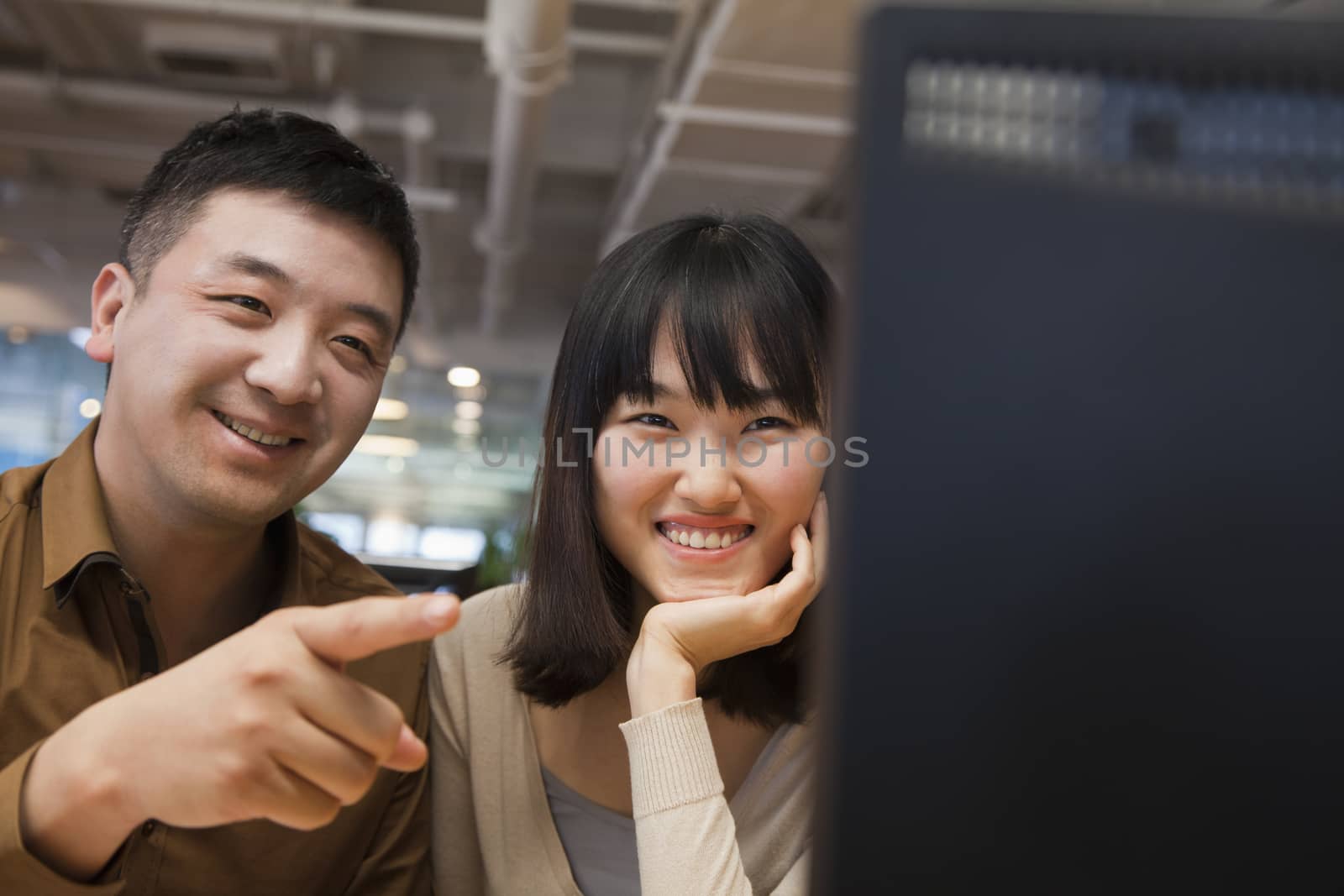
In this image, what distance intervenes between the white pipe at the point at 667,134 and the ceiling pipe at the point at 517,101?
46 centimetres

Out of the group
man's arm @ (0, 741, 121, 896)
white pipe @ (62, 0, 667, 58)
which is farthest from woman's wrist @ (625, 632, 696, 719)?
white pipe @ (62, 0, 667, 58)

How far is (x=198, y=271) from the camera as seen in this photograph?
3.78 feet

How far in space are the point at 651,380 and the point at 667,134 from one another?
11.2 ft

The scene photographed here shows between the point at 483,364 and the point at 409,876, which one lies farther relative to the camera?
the point at 483,364

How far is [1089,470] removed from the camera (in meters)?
0.32

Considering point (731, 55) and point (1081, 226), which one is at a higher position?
point (731, 55)

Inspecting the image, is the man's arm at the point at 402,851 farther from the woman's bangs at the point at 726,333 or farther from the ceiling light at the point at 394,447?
the ceiling light at the point at 394,447

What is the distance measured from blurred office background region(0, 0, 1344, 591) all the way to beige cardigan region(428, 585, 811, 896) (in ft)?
2.20

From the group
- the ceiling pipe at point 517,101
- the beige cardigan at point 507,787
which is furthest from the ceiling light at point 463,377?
the beige cardigan at point 507,787

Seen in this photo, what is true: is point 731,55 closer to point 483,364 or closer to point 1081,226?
point 1081,226

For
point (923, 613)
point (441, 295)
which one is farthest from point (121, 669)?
point (441, 295)

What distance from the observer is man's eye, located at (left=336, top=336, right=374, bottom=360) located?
1195mm

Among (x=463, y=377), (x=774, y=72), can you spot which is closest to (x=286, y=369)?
(x=774, y=72)

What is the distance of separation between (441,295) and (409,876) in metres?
6.73
